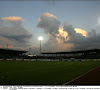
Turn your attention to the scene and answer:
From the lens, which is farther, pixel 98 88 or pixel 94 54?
pixel 94 54

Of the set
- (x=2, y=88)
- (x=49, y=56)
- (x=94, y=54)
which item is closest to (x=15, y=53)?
(x=49, y=56)

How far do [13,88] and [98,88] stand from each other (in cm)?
555

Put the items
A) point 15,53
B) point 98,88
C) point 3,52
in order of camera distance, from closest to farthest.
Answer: point 98,88 → point 3,52 → point 15,53

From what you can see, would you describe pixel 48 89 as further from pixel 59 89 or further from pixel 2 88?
pixel 2 88

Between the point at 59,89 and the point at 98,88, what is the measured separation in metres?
2.68

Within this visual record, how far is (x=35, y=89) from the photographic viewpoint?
8.05 metres

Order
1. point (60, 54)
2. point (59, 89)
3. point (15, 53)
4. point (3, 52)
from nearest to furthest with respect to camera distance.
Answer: point (59, 89)
point (3, 52)
point (15, 53)
point (60, 54)

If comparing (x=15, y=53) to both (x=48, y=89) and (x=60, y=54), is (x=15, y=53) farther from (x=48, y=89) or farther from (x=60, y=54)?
(x=48, y=89)

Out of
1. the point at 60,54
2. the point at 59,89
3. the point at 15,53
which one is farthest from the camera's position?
the point at 60,54

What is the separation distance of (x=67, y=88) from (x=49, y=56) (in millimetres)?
108348

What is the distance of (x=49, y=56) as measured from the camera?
116250mm

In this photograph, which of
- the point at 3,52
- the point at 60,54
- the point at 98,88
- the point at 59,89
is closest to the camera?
the point at 59,89

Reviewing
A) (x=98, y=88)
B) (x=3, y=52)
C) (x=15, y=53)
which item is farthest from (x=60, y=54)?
(x=98, y=88)

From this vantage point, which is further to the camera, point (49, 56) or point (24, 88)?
point (49, 56)
